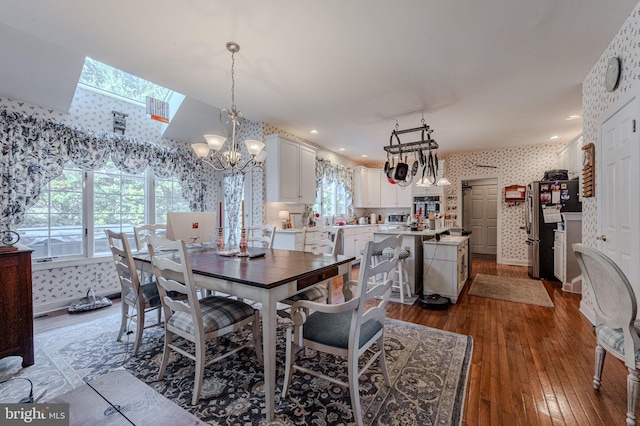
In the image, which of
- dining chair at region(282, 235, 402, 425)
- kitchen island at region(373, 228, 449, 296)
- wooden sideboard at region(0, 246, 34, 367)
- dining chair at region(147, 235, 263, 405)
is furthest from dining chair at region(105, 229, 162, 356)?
kitchen island at region(373, 228, 449, 296)

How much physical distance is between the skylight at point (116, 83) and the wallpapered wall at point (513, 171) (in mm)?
6518

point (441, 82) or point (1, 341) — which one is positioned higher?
point (441, 82)

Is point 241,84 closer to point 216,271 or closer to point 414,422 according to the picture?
point 216,271

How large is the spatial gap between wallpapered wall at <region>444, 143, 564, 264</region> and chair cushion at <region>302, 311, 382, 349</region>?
18.9 feet

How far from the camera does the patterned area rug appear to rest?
1597mm

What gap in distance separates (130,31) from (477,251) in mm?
8239

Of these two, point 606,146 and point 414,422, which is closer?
point 414,422

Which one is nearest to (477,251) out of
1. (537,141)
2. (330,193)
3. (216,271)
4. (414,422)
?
(537,141)

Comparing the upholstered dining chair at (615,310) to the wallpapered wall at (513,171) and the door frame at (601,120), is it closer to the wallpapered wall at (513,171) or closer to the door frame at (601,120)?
the door frame at (601,120)

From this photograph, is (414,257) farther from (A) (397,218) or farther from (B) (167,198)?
(B) (167,198)

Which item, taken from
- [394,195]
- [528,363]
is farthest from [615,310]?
[394,195]

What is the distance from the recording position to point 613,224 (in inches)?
93.0

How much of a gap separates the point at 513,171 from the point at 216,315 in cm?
669

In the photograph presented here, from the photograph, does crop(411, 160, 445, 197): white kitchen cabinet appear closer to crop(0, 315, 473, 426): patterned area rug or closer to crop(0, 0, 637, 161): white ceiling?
crop(0, 0, 637, 161): white ceiling
